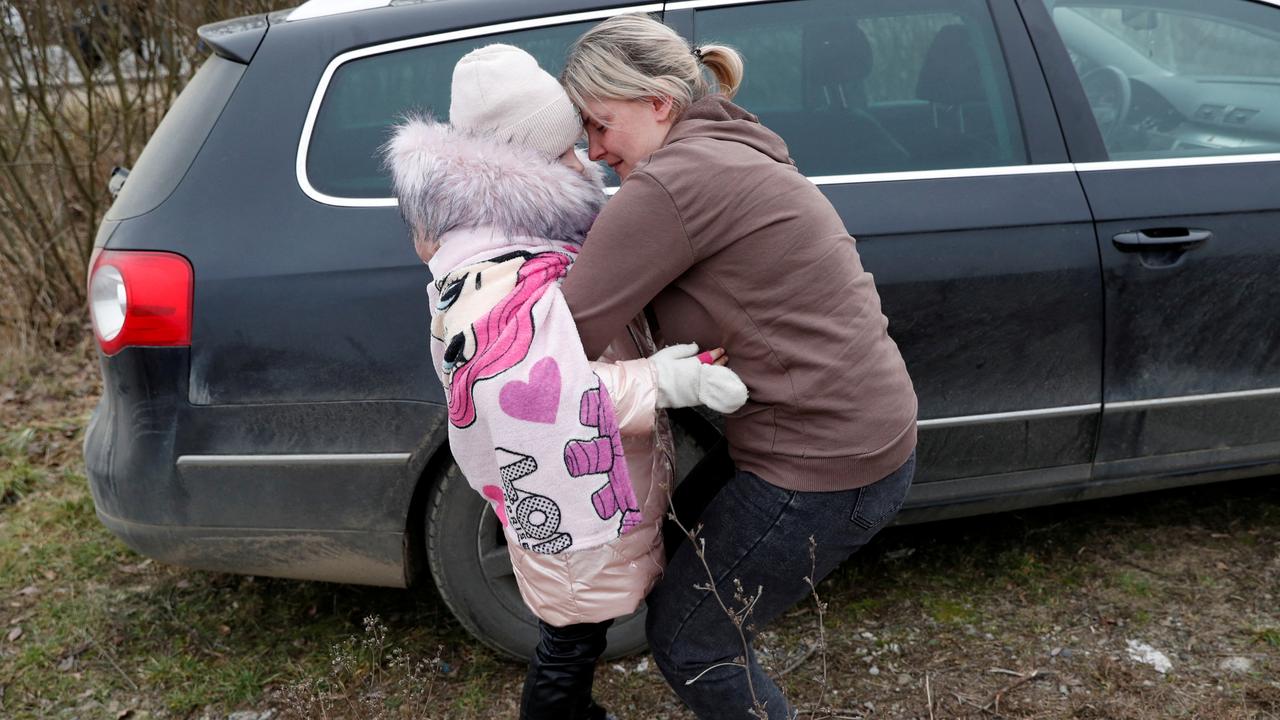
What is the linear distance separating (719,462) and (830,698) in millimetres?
903

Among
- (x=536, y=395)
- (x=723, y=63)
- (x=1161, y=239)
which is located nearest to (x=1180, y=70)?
(x=1161, y=239)

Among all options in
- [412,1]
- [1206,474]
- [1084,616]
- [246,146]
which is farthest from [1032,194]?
[246,146]

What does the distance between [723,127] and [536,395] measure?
547 mm

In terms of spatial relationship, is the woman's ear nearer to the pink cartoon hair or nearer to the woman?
the woman

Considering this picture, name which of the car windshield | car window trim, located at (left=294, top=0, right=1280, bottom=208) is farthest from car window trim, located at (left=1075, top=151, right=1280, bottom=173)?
the car windshield

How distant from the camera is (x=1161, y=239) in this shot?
A: 8.89 ft

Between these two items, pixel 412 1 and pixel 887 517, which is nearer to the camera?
pixel 887 517

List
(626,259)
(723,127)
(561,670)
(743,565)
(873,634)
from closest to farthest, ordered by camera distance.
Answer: (626,259) → (723,127) → (743,565) → (561,670) → (873,634)

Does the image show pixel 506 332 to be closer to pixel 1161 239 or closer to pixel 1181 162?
pixel 1161 239

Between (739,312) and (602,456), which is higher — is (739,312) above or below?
above

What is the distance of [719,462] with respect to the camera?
2170 mm

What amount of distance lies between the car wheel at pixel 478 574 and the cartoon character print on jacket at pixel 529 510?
757 mm

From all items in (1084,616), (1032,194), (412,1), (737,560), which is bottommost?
(1084,616)

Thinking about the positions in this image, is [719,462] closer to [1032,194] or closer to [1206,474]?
[1032,194]
